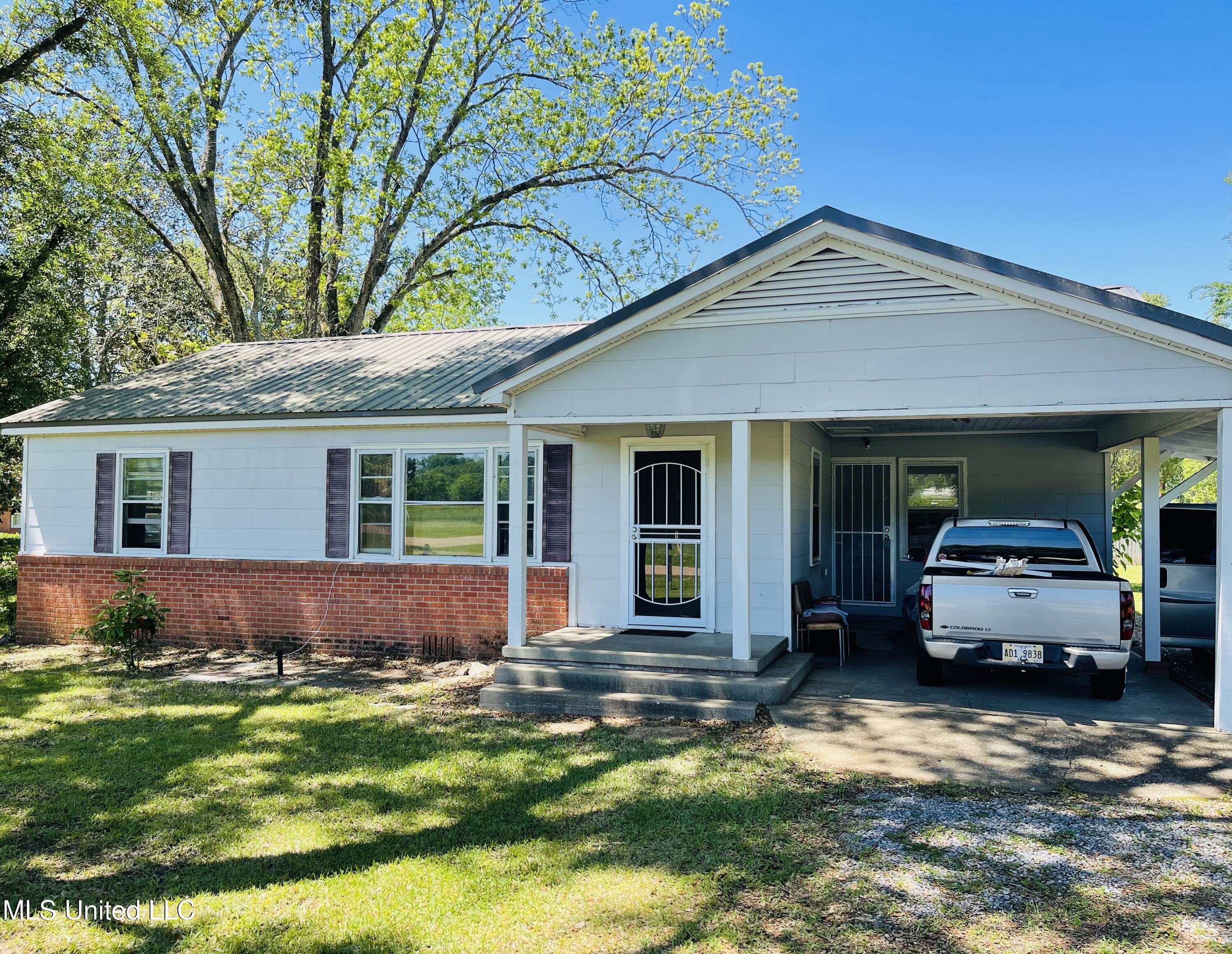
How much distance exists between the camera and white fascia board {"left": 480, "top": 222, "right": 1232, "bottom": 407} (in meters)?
6.87

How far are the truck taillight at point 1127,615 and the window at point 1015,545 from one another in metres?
0.61

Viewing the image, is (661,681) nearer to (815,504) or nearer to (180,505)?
(815,504)

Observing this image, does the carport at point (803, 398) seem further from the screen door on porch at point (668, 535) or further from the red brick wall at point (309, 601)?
the red brick wall at point (309, 601)

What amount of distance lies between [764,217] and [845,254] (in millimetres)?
16056

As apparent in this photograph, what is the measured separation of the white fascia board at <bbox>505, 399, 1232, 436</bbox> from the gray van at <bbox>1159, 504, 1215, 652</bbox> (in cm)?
282

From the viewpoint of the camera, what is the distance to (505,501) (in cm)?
1089

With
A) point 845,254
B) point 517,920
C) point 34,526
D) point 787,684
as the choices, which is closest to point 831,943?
point 517,920

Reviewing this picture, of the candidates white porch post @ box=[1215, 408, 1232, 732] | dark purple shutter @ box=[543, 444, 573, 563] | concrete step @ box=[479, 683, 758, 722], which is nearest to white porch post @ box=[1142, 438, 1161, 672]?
white porch post @ box=[1215, 408, 1232, 732]

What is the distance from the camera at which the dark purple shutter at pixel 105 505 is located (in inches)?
488

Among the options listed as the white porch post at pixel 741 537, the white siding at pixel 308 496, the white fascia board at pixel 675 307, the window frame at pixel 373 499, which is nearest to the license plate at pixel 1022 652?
the white porch post at pixel 741 537

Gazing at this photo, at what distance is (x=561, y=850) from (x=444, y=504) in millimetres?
6789

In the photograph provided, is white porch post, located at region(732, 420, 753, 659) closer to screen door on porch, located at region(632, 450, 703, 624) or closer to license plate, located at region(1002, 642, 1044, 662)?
screen door on porch, located at region(632, 450, 703, 624)

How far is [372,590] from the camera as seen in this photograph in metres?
11.2

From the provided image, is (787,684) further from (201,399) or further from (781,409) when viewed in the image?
(201,399)
